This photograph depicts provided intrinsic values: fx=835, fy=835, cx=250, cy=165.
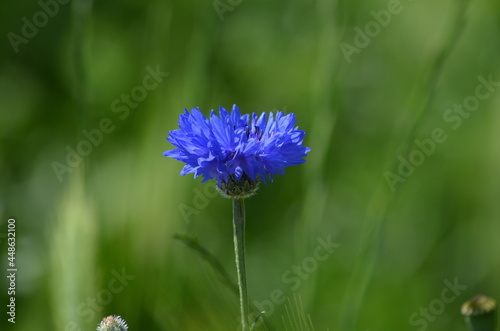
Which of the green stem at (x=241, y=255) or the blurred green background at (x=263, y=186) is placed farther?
the blurred green background at (x=263, y=186)

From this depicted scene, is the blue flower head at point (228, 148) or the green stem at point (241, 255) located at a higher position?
the blue flower head at point (228, 148)

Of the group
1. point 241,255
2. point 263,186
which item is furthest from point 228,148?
point 263,186

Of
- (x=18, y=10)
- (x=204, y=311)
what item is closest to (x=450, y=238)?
(x=204, y=311)

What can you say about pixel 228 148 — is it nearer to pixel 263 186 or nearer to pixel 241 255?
pixel 241 255

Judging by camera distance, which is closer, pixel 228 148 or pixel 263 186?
pixel 228 148

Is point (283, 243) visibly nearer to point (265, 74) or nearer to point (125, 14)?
point (265, 74)
